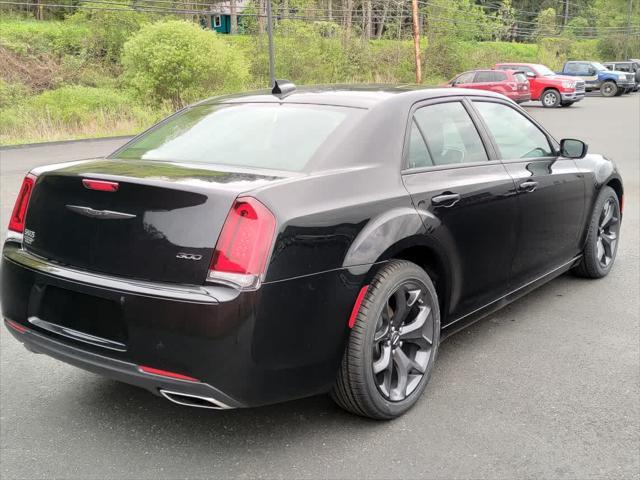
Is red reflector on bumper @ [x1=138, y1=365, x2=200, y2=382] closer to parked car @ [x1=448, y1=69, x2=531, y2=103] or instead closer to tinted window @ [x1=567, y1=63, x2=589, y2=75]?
parked car @ [x1=448, y1=69, x2=531, y2=103]

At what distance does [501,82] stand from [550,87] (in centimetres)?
422

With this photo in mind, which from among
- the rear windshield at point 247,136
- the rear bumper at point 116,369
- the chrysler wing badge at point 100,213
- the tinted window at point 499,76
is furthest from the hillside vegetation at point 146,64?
the chrysler wing badge at point 100,213

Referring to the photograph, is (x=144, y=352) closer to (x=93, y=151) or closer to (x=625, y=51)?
(x=93, y=151)

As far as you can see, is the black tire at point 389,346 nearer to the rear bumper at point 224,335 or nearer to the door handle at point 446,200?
the rear bumper at point 224,335

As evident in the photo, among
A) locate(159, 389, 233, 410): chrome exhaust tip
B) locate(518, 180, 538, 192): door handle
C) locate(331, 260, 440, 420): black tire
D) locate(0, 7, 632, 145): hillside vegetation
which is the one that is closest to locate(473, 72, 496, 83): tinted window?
locate(0, 7, 632, 145): hillside vegetation

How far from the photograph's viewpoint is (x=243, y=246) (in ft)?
8.57

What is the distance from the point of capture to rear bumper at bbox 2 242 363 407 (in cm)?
259

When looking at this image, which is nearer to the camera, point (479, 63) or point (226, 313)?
point (226, 313)

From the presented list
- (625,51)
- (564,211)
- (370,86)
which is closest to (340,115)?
(370,86)

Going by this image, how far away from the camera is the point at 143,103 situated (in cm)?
2656

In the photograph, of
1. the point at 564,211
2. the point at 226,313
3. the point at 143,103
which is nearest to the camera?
the point at 226,313

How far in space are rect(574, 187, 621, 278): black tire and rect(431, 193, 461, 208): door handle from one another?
2058 mm

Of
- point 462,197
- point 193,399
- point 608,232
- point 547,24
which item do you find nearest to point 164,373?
point 193,399

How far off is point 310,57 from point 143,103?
45.4ft
